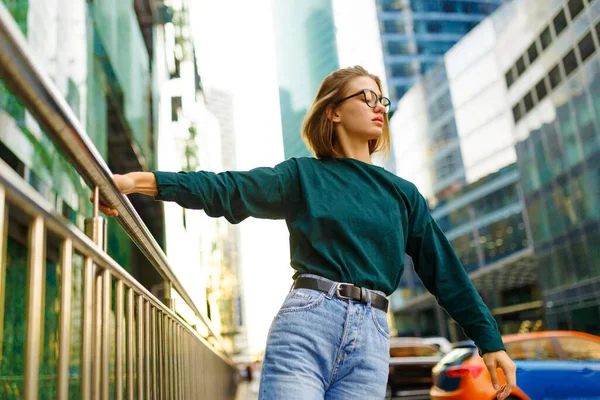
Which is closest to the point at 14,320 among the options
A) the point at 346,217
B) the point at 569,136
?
the point at 346,217

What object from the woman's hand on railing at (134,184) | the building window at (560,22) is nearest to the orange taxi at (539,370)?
the woman's hand on railing at (134,184)

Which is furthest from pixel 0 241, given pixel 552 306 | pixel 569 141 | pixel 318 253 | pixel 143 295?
pixel 552 306

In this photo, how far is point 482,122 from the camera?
149 feet

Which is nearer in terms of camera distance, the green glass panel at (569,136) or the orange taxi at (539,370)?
the orange taxi at (539,370)

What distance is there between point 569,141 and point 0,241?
26.6 meters

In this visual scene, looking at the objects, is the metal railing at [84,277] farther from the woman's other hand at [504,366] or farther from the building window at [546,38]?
the building window at [546,38]

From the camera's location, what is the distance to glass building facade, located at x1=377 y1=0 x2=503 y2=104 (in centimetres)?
7556

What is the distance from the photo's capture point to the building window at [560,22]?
26131mm

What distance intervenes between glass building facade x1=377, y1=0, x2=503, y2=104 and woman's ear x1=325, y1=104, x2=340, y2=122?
7361 centimetres

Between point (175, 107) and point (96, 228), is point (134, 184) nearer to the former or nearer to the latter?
point (96, 228)

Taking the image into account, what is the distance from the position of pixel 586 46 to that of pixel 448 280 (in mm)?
24593

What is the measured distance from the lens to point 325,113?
2.45 metres

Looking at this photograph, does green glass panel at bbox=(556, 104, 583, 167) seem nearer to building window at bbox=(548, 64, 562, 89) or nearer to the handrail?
building window at bbox=(548, 64, 562, 89)

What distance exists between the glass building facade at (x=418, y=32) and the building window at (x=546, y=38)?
151 ft
